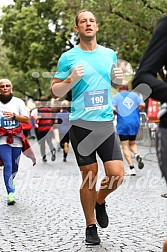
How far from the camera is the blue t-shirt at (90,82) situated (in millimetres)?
5102

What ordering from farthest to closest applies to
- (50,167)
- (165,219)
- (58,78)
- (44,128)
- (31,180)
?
(44,128)
(50,167)
(31,180)
(165,219)
(58,78)

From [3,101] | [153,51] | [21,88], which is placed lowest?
[21,88]

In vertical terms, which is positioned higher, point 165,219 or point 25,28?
point 25,28

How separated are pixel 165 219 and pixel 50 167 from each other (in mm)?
7954

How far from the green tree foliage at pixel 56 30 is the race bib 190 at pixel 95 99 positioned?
497 inches

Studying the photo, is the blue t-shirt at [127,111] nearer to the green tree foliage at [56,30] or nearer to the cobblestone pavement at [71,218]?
the cobblestone pavement at [71,218]

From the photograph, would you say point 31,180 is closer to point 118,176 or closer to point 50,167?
point 50,167

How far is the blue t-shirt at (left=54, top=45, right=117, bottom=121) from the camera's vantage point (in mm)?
5102

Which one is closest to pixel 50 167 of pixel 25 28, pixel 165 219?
pixel 165 219

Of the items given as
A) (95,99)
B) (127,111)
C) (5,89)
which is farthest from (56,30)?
(95,99)

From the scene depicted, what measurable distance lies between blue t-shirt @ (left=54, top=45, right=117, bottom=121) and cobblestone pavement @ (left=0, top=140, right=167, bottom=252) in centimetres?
111

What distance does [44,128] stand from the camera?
658 inches

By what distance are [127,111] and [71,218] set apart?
5.32 metres

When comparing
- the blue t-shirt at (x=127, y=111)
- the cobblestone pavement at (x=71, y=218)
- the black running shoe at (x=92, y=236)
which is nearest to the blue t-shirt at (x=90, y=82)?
the black running shoe at (x=92, y=236)
